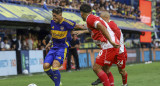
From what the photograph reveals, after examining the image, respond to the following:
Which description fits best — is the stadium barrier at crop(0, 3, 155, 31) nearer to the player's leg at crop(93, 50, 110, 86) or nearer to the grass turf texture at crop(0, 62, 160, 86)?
the grass turf texture at crop(0, 62, 160, 86)

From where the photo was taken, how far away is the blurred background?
1675 cm

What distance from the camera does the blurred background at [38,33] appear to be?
16.8 metres

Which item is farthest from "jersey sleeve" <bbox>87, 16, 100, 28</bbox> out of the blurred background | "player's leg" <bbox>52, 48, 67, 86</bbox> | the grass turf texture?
the grass turf texture

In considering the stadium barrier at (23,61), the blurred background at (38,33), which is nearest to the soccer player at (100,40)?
the blurred background at (38,33)

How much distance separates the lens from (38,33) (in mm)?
23703

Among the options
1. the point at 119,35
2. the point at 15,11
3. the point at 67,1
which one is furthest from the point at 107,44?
the point at 67,1

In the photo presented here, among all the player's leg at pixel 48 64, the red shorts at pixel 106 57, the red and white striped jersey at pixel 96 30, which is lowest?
the player's leg at pixel 48 64

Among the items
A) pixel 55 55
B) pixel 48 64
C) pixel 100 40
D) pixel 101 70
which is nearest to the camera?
pixel 101 70

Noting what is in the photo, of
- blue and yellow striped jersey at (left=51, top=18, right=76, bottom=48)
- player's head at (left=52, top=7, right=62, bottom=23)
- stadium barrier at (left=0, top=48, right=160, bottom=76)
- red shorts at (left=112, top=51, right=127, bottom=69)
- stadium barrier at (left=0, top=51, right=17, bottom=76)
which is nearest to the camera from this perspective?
red shorts at (left=112, top=51, right=127, bottom=69)

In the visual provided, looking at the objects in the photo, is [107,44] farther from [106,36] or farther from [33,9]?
[33,9]

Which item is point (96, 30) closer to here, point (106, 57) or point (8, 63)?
point (106, 57)

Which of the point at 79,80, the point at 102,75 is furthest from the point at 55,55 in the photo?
the point at 79,80

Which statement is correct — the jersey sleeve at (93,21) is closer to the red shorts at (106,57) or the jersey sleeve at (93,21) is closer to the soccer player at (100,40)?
the soccer player at (100,40)

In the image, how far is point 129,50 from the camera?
26406mm
